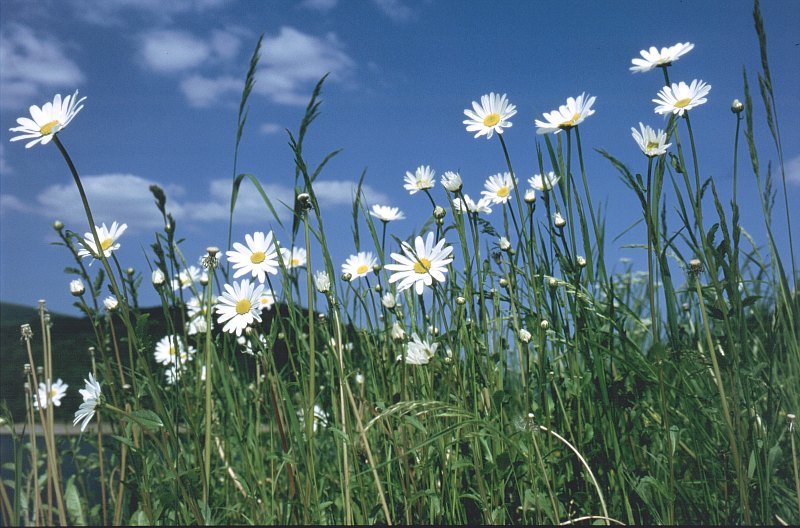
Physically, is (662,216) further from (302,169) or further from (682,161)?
(302,169)

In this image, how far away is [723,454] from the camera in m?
1.17

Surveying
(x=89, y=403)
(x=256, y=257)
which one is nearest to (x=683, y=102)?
(x=256, y=257)

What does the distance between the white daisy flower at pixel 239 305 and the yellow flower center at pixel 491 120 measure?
65cm

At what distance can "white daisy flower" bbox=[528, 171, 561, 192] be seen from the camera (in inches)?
51.8

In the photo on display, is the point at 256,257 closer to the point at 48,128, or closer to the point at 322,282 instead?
the point at 322,282

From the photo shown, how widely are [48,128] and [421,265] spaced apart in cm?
66

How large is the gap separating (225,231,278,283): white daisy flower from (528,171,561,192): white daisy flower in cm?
59

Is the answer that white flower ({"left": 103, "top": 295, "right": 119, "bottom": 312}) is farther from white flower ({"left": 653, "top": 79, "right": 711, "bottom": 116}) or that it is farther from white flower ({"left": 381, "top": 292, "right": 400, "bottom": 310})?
white flower ({"left": 653, "top": 79, "right": 711, "bottom": 116})

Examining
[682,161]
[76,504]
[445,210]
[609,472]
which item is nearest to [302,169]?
[445,210]

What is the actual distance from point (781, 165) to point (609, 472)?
692 mm

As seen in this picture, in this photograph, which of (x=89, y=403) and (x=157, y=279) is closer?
(x=89, y=403)

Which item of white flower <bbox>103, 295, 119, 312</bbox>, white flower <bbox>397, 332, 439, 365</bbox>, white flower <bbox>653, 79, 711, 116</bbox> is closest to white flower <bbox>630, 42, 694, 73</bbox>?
white flower <bbox>653, 79, 711, 116</bbox>

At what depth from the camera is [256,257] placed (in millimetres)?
1180

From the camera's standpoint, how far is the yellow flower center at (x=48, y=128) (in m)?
0.96
